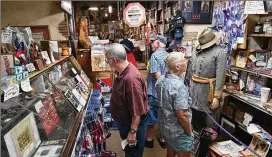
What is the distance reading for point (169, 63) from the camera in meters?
2.06

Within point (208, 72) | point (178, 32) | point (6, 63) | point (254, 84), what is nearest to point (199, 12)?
point (178, 32)

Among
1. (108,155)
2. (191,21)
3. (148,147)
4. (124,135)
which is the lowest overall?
(148,147)

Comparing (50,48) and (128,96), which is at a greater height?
(50,48)

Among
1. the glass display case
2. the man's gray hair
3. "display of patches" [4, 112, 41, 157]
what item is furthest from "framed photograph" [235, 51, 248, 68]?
"display of patches" [4, 112, 41, 157]

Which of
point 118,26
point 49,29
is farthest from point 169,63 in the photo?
point 118,26

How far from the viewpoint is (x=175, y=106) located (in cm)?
198

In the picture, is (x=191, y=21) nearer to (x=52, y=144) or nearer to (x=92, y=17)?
(x=52, y=144)

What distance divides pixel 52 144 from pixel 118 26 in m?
8.47

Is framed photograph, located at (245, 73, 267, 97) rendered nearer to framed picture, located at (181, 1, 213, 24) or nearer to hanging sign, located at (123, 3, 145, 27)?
framed picture, located at (181, 1, 213, 24)

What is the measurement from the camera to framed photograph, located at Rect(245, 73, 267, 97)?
2806 mm

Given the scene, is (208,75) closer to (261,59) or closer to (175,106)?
(261,59)

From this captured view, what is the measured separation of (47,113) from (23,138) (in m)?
0.43

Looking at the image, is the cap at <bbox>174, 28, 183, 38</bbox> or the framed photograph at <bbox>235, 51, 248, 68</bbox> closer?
the framed photograph at <bbox>235, 51, 248, 68</bbox>

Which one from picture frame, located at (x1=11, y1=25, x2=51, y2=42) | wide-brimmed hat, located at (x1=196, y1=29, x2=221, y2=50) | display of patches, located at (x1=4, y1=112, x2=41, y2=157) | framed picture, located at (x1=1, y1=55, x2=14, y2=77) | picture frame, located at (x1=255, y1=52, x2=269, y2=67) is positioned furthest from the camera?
picture frame, located at (x1=11, y1=25, x2=51, y2=42)
